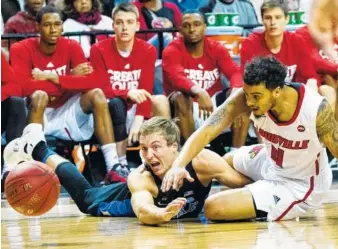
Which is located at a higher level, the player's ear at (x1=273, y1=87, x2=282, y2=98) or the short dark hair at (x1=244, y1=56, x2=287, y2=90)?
the short dark hair at (x1=244, y1=56, x2=287, y2=90)

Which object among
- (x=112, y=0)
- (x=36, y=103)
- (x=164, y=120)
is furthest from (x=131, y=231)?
(x=112, y=0)

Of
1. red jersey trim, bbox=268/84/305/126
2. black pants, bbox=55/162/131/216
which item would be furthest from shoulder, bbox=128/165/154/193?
red jersey trim, bbox=268/84/305/126

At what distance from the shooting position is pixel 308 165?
5.86 m

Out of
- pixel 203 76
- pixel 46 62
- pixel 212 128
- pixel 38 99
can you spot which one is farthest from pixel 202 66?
pixel 212 128

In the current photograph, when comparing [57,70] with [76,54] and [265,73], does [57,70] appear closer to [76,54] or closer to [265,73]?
[76,54]

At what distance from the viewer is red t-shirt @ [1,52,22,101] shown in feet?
25.6

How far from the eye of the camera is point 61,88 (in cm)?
811

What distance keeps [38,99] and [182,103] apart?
122cm

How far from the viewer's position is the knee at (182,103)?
26.7 ft

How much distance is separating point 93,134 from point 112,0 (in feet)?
5.62

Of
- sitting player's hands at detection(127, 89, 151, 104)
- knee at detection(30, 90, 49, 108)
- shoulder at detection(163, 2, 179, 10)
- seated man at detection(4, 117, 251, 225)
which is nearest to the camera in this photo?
seated man at detection(4, 117, 251, 225)

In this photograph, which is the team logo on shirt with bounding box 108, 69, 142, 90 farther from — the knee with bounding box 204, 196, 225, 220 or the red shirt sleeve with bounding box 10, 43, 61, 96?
the knee with bounding box 204, 196, 225, 220

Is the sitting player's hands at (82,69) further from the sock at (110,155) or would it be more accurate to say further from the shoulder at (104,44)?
the sock at (110,155)

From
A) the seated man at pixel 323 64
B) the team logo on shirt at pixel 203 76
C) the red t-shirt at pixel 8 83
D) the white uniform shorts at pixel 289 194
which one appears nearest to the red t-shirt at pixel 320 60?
the seated man at pixel 323 64
